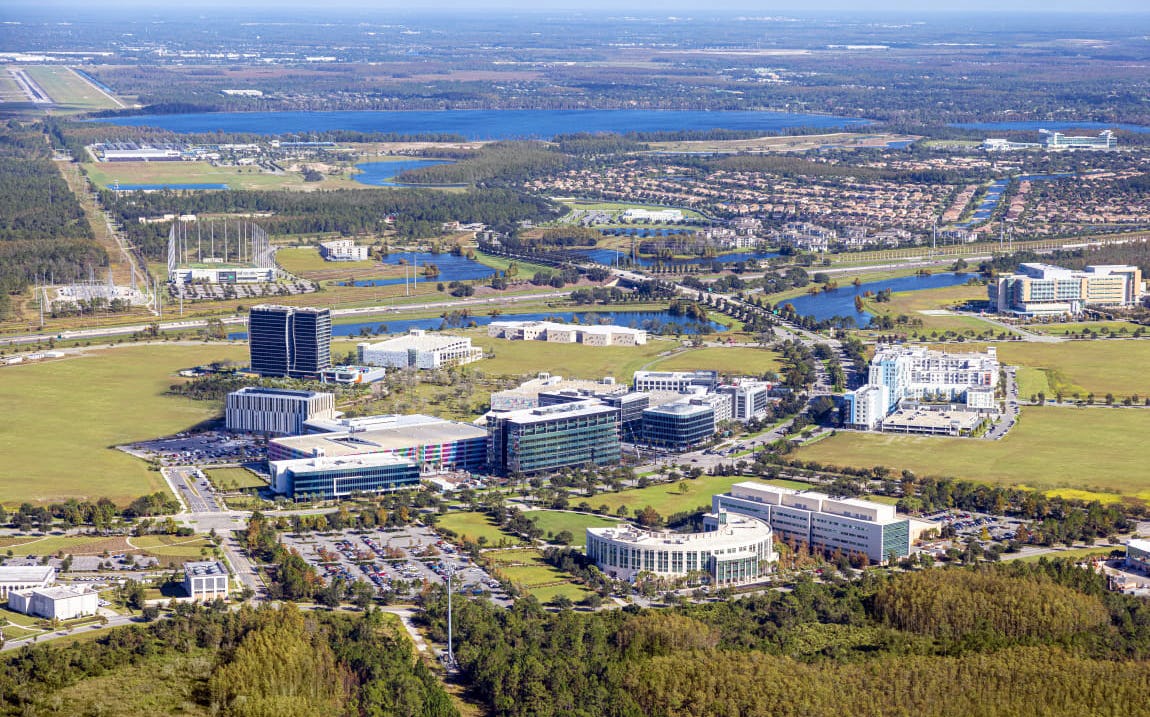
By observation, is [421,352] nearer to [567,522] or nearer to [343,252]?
[567,522]

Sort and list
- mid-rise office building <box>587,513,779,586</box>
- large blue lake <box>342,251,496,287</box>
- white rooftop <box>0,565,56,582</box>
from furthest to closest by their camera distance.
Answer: large blue lake <box>342,251,496,287</box>, mid-rise office building <box>587,513,779,586</box>, white rooftop <box>0,565,56,582</box>

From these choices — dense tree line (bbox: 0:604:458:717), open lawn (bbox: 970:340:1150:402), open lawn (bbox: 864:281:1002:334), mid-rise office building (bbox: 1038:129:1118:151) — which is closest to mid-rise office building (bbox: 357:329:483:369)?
open lawn (bbox: 970:340:1150:402)

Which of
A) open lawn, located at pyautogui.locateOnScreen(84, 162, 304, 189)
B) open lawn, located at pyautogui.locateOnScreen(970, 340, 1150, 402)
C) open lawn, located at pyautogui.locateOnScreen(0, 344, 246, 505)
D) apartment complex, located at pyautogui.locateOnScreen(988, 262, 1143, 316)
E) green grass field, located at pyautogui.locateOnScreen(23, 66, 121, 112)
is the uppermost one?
Result: green grass field, located at pyautogui.locateOnScreen(23, 66, 121, 112)

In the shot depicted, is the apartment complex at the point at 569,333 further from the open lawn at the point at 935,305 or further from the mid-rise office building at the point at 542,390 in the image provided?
the open lawn at the point at 935,305

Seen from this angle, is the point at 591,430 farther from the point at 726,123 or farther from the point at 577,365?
the point at 726,123

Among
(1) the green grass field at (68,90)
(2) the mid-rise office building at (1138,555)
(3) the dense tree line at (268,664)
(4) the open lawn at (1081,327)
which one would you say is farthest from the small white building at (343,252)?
(1) the green grass field at (68,90)

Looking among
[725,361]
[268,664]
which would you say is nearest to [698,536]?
[268,664]

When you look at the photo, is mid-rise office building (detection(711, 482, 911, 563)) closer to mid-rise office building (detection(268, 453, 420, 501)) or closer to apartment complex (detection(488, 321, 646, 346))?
mid-rise office building (detection(268, 453, 420, 501))
